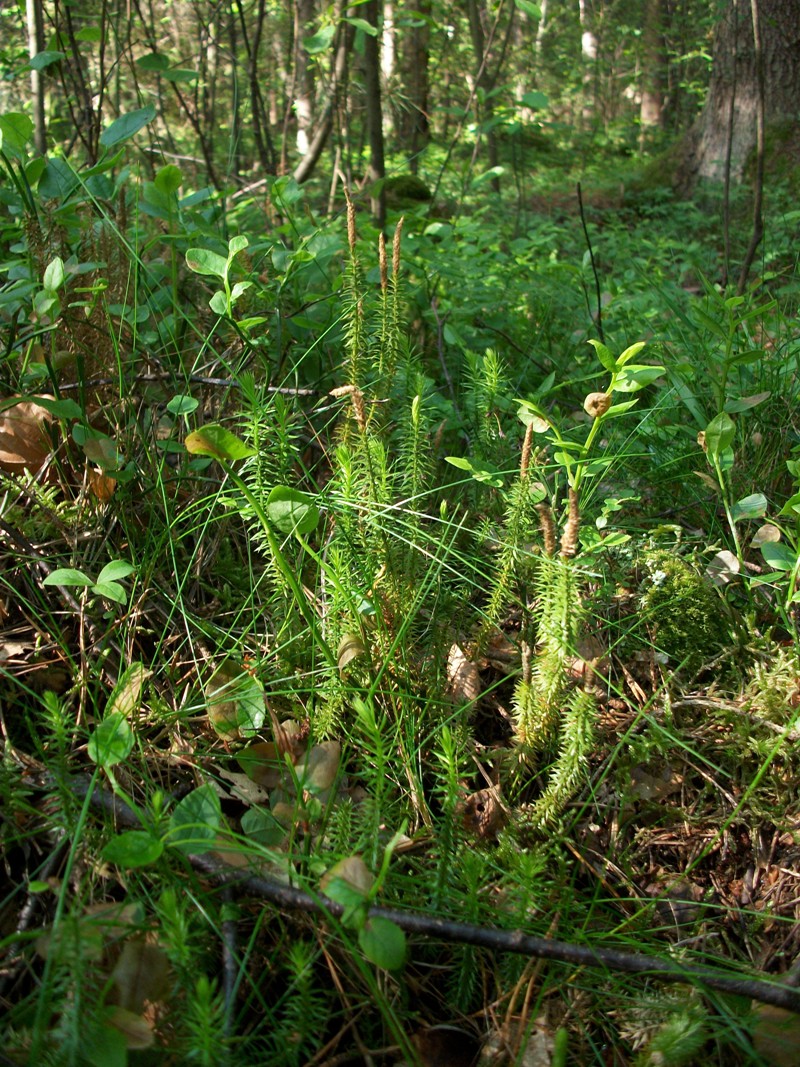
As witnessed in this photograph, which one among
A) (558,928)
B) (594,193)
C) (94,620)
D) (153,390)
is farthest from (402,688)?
(594,193)

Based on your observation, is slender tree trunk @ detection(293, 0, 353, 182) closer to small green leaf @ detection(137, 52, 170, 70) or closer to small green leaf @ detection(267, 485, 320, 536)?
small green leaf @ detection(137, 52, 170, 70)

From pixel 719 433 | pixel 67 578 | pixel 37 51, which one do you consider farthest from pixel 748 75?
pixel 67 578

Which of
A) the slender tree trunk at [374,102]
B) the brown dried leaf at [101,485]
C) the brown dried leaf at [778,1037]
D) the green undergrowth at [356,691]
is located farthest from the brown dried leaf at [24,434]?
the slender tree trunk at [374,102]

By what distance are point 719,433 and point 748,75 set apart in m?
6.84

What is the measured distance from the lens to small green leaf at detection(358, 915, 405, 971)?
967 mm

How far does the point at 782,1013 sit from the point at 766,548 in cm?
84

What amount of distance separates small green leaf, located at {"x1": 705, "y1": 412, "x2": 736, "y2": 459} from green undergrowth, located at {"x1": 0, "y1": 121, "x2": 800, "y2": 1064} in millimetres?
10

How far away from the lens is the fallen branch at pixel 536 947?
107 centimetres

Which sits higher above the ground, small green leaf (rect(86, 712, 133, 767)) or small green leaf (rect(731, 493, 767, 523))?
small green leaf (rect(731, 493, 767, 523))

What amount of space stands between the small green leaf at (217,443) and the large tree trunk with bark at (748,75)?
6519 millimetres

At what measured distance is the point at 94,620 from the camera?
1.58 metres

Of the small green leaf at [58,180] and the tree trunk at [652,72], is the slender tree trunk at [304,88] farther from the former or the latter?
the tree trunk at [652,72]

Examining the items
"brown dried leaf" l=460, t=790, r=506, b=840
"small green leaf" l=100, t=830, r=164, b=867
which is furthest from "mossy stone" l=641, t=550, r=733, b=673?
"small green leaf" l=100, t=830, r=164, b=867

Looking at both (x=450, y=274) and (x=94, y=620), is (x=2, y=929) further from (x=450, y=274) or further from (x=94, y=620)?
(x=450, y=274)
